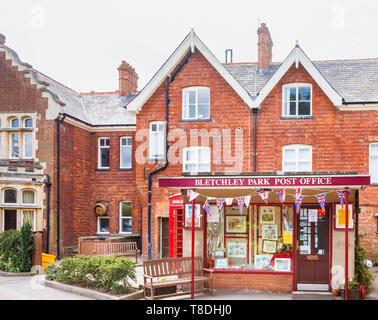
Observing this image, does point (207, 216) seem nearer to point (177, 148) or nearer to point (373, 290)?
point (373, 290)

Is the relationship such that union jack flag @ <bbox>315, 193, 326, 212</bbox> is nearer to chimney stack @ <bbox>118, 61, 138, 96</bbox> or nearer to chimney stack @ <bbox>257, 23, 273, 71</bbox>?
chimney stack @ <bbox>257, 23, 273, 71</bbox>

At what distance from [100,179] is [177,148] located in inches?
247

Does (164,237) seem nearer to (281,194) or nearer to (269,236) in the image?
(269,236)

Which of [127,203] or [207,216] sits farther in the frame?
[127,203]

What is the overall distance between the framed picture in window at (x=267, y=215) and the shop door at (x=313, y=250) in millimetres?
708

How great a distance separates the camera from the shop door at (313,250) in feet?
42.2

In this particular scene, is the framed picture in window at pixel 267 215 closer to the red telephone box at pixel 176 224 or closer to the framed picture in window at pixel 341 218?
the framed picture in window at pixel 341 218

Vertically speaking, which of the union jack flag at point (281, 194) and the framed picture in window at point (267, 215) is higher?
the union jack flag at point (281, 194)

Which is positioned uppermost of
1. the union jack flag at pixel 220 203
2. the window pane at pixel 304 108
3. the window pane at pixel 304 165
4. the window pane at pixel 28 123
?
the window pane at pixel 304 108

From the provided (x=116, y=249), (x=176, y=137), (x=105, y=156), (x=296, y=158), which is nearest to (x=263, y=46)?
(x=296, y=158)

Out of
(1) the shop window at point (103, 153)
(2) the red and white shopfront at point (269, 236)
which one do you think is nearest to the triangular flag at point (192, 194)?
(2) the red and white shopfront at point (269, 236)

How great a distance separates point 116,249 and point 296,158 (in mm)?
8733

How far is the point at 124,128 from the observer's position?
24.4 meters
